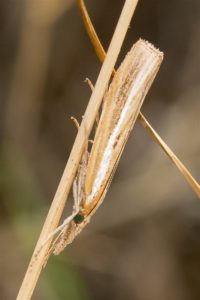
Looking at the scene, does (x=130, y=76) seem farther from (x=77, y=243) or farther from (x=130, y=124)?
(x=77, y=243)

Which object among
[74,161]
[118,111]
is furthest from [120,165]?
[74,161]

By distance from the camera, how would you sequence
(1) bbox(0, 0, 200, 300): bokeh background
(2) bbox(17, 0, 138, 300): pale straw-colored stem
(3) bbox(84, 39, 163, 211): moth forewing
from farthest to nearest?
(1) bbox(0, 0, 200, 300): bokeh background < (3) bbox(84, 39, 163, 211): moth forewing < (2) bbox(17, 0, 138, 300): pale straw-colored stem

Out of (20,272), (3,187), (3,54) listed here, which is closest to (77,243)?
(20,272)

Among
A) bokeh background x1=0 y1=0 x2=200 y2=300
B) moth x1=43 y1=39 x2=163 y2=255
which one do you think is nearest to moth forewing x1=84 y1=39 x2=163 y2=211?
moth x1=43 y1=39 x2=163 y2=255

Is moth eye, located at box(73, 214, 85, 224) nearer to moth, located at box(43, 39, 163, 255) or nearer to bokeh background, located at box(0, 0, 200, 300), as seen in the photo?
moth, located at box(43, 39, 163, 255)

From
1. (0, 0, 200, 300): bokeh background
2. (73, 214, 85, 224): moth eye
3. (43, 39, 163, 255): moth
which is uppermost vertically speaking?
(0, 0, 200, 300): bokeh background

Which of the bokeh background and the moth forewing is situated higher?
the bokeh background
